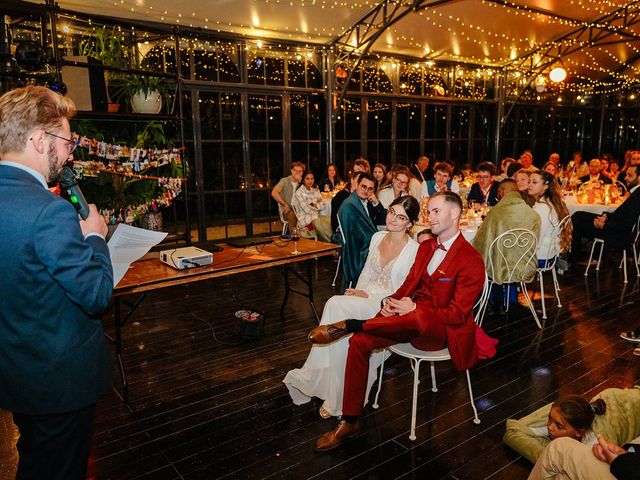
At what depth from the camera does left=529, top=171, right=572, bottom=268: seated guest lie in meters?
4.67

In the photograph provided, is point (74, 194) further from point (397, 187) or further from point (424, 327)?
point (397, 187)

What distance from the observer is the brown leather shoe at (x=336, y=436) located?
8.79 feet

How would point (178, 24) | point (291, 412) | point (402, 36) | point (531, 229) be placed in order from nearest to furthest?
point (291, 412) → point (531, 229) → point (178, 24) → point (402, 36)

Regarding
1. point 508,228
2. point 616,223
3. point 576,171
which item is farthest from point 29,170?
point 576,171

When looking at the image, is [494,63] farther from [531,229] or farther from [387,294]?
[387,294]

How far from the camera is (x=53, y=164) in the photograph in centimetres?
153

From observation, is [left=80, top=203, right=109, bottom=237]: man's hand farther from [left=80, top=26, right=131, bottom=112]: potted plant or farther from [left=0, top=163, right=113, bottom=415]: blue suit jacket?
[left=80, top=26, right=131, bottom=112]: potted plant

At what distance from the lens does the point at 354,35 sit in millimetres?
8383

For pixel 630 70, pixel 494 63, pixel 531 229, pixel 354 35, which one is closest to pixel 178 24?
pixel 354 35

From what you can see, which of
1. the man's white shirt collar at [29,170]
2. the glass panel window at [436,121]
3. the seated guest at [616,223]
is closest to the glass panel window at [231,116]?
the glass panel window at [436,121]

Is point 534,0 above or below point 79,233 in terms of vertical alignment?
above

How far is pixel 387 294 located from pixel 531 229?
1767 millimetres

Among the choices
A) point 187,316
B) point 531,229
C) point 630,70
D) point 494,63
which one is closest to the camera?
point 531,229

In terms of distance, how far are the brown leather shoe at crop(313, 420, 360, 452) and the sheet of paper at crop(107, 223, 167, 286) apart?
4.49 feet
